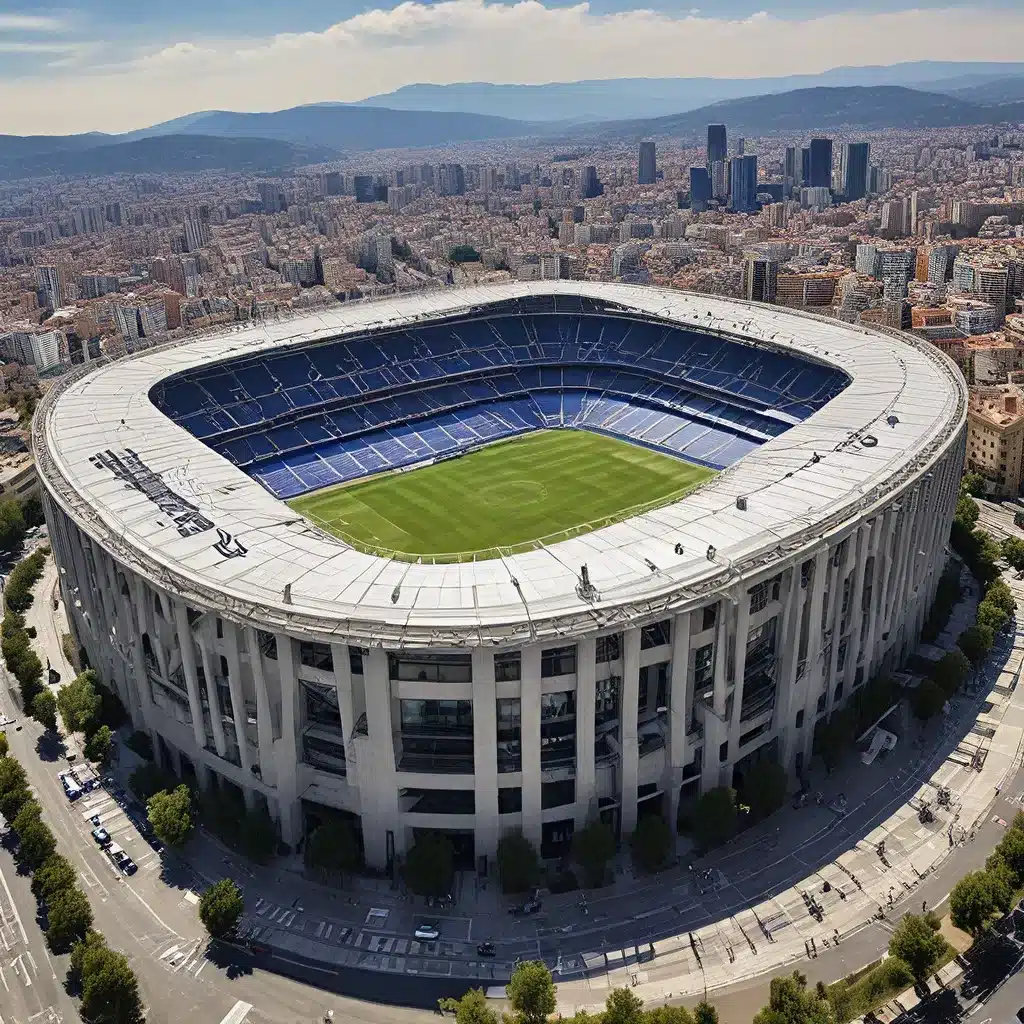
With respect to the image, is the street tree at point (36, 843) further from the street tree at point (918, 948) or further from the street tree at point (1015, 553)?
the street tree at point (1015, 553)

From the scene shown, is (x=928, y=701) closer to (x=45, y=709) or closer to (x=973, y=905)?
(x=973, y=905)

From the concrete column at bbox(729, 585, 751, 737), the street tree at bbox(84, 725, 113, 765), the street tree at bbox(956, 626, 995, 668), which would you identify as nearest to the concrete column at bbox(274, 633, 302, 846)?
the street tree at bbox(84, 725, 113, 765)

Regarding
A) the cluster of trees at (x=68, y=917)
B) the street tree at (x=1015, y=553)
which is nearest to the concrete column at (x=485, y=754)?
the cluster of trees at (x=68, y=917)

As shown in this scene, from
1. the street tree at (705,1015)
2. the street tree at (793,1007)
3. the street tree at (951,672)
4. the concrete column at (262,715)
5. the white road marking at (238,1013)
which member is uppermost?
the concrete column at (262,715)

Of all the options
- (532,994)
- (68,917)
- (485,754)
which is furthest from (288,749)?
(532,994)

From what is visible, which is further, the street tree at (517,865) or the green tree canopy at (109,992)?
the street tree at (517,865)

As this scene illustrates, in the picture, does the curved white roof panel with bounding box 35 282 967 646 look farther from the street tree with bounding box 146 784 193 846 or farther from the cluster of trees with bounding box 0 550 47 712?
the cluster of trees with bounding box 0 550 47 712
